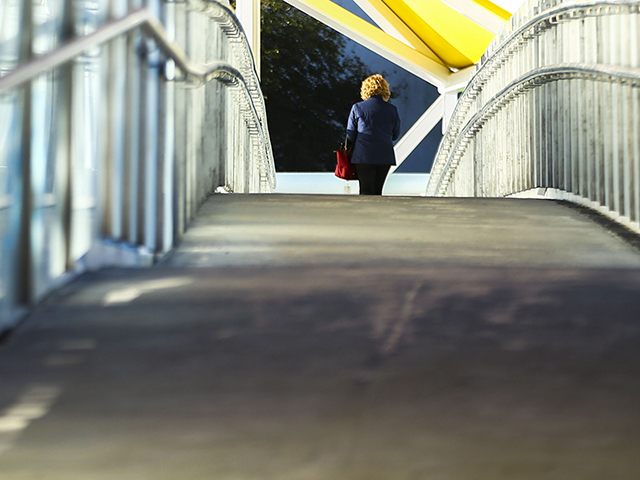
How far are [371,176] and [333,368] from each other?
5026 mm

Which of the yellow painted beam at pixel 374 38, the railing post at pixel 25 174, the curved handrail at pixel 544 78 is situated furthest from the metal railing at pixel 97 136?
the yellow painted beam at pixel 374 38

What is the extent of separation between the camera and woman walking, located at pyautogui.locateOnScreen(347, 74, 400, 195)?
6.89m

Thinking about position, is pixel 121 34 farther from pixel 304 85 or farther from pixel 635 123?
pixel 304 85

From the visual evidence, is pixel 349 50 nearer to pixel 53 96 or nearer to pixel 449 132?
pixel 449 132

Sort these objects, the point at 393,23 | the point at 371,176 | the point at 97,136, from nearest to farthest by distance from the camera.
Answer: the point at 97,136, the point at 371,176, the point at 393,23

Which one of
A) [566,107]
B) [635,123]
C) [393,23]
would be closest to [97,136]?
[635,123]

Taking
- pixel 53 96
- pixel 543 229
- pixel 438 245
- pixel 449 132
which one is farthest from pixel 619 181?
pixel 449 132

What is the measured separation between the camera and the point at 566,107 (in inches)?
208

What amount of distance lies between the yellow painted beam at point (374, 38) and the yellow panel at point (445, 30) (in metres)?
0.42

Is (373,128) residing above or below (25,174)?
above

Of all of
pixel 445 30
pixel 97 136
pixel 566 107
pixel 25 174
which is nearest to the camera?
pixel 25 174

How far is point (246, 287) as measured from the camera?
9.92 ft

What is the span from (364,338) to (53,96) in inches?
61.1

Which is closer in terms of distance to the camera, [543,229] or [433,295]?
[433,295]
